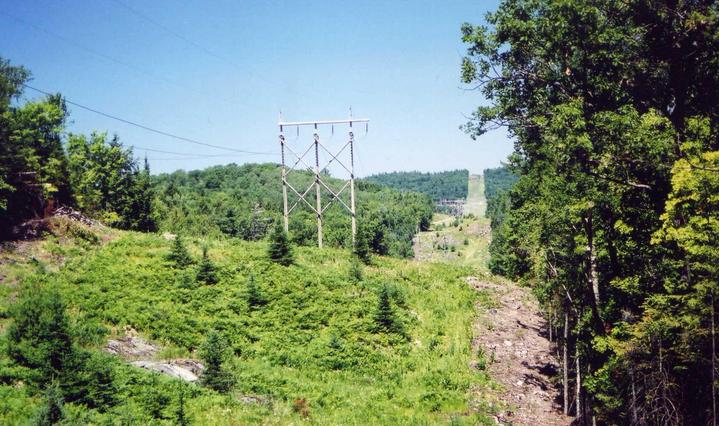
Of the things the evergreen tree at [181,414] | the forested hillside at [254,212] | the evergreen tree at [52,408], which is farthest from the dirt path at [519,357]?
the evergreen tree at [52,408]

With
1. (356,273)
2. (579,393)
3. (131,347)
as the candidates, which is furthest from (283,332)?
(579,393)

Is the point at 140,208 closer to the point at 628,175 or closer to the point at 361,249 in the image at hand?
the point at 361,249

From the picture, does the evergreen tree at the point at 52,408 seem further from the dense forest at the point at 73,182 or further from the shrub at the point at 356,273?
the dense forest at the point at 73,182

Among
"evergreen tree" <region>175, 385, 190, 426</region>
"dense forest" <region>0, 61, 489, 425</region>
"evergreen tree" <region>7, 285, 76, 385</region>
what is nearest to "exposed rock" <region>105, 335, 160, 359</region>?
"dense forest" <region>0, 61, 489, 425</region>

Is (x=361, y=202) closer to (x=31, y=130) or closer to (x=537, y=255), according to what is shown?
(x=31, y=130)

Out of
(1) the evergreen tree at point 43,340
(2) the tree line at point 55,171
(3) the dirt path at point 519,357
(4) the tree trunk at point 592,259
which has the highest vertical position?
(2) the tree line at point 55,171

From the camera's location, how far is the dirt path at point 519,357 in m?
17.4

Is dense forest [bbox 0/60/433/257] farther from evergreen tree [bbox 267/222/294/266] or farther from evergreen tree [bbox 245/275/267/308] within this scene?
evergreen tree [bbox 245/275/267/308]

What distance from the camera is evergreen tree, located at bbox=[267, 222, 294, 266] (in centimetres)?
2784

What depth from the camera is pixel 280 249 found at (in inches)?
1110

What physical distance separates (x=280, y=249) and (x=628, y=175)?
20.3 m

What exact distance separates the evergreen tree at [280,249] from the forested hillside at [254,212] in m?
4.52

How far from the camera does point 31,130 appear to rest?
1489 inches

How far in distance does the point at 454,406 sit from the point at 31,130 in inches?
1572
